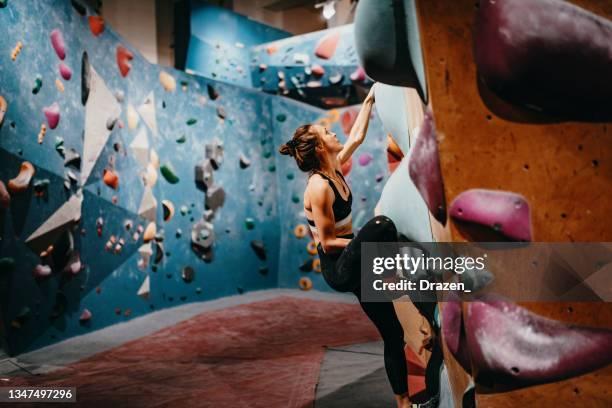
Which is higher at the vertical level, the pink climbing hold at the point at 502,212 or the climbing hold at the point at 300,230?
the pink climbing hold at the point at 502,212

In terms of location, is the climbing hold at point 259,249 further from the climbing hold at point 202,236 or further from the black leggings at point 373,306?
the black leggings at point 373,306

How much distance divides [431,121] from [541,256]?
0.36 metres

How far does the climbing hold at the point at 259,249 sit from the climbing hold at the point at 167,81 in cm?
192

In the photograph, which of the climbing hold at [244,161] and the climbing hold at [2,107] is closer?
the climbing hold at [2,107]

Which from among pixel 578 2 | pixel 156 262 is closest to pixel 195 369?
pixel 156 262

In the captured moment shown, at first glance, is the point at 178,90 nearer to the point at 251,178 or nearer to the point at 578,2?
the point at 251,178

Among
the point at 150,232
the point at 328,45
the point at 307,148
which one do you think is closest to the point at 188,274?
the point at 150,232

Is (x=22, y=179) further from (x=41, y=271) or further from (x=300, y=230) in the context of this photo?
(x=300, y=230)

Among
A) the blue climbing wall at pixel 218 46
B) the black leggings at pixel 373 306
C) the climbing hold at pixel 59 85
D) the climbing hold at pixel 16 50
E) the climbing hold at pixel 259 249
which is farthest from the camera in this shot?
the blue climbing wall at pixel 218 46

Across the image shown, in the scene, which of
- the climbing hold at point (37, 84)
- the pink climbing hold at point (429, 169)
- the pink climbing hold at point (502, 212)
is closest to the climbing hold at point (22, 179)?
the climbing hold at point (37, 84)

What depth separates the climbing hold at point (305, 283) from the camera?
5.57 meters

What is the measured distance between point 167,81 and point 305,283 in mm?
2666

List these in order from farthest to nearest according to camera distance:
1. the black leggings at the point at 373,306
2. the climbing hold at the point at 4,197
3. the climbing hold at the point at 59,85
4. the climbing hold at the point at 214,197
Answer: the climbing hold at the point at 214,197 < the climbing hold at the point at 59,85 < the climbing hold at the point at 4,197 < the black leggings at the point at 373,306

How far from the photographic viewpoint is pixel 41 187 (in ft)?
10.1
